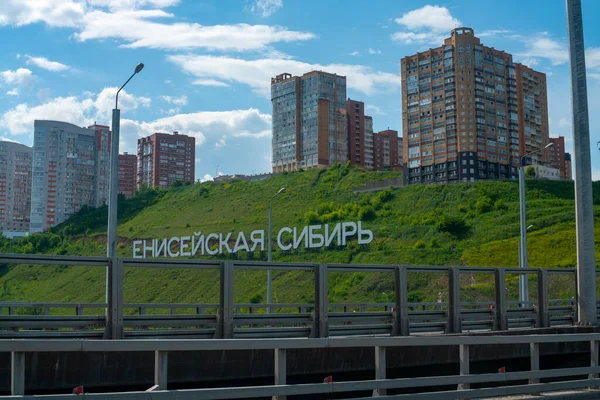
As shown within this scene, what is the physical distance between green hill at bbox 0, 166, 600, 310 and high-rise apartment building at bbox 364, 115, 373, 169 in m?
42.3

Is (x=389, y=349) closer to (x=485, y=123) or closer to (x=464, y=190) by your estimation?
(x=464, y=190)

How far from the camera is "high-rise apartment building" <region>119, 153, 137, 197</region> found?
184 metres

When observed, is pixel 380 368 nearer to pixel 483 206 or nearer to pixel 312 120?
pixel 483 206

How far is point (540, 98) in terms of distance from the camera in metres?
122

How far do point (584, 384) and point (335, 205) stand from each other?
82.8m

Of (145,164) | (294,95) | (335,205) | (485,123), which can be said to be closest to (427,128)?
(485,123)

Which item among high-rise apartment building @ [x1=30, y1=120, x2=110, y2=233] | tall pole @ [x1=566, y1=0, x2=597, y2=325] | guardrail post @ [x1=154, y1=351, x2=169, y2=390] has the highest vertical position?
high-rise apartment building @ [x1=30, y1=120, x2=110, y2=233]

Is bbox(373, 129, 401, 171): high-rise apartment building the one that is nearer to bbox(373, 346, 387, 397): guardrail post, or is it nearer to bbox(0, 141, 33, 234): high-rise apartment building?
bbox(0, 141, 33, 234): high-rise apartment building

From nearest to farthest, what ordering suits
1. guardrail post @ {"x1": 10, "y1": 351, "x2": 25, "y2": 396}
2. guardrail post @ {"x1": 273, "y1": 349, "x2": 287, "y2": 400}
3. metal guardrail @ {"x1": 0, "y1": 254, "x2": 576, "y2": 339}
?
1. guardrail post @ {"x1": 10, "y1": 351, "x2": 25, "y2": 396}
2. guardrail post @ {"x1": 273, "y1": 349, "x2": 287, "y2": 400}
3. metal guardrail @ {"x1": 0, "y1": 254, "x2": 576, "y2": 339}

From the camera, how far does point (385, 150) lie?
16600 cm

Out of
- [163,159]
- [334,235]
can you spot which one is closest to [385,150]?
[163,159]

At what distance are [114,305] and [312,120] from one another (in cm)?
13629

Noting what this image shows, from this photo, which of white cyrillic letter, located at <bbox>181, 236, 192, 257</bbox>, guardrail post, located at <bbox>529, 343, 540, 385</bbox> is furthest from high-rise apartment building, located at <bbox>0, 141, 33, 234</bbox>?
guardrail post, located at <bbox>529, 343, 540, 385</bbox>

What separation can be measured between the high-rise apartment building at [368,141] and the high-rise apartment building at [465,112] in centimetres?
3842
